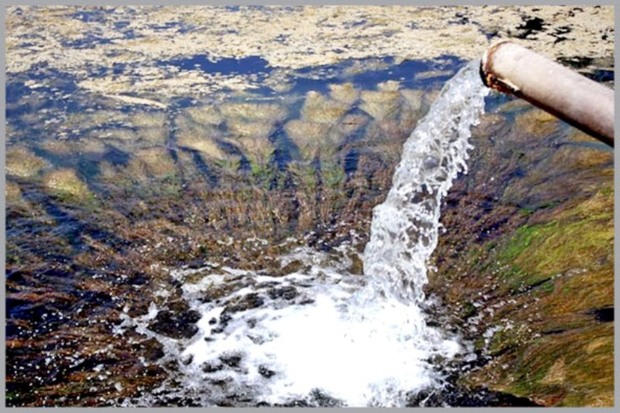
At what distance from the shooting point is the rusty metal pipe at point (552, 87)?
206 cm

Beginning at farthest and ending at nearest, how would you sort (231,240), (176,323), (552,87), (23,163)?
(23,163) → (231,240) → (176,323) → (552,87)

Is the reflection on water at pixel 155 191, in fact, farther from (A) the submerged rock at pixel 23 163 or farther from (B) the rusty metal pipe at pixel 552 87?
(B) the rusty metal pipe at pixel 552 87

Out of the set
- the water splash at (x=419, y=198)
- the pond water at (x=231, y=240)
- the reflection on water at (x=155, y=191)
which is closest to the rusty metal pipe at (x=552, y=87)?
the pond water at (x=231, y=240)

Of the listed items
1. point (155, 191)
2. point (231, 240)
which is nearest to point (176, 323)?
point (231, 240)

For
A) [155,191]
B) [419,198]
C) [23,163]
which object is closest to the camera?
[419,198]

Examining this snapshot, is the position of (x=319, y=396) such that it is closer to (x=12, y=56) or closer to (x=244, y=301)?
(x=244, y=301)

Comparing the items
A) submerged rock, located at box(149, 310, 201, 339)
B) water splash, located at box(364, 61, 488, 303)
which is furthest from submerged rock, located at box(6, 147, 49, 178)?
water splash, located at box(364, 61, 488, 303)

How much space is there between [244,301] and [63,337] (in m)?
0.97

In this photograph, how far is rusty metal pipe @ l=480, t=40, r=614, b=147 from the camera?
6.77 feet

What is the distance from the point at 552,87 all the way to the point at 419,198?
2637mm

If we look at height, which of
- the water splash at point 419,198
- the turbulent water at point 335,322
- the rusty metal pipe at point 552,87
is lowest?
the turbulent water at point 335,322

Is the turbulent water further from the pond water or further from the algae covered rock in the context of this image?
the algae covered rock

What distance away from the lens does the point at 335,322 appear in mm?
4020

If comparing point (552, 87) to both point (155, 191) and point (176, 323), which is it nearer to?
point (176, 323)
